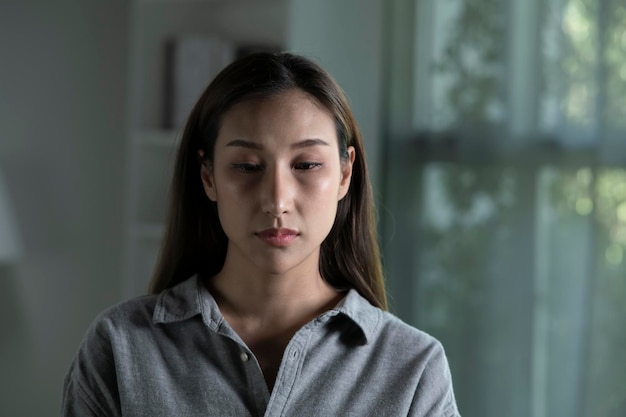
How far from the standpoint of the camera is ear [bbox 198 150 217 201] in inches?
58.6

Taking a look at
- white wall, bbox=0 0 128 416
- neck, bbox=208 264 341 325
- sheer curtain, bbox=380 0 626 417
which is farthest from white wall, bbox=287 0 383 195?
neck, bbox=208 264 341 325

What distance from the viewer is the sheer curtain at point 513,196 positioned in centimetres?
266

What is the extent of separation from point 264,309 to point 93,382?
27 centimetres

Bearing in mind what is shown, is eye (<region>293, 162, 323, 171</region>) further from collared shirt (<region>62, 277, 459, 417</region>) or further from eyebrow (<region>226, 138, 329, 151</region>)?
collared shirt (<region>62, 277, 459, 417</region>)

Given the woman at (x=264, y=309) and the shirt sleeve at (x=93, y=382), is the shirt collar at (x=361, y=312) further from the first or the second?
the shirt sleeve at (x=93, y=382)

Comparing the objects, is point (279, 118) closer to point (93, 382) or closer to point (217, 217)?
point (217, 217)

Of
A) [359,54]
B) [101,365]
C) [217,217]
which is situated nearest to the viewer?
[101,365]

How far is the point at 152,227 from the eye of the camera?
320cm

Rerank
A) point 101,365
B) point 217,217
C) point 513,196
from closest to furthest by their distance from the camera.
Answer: point 101,365 < point 217,217 < point 513,196

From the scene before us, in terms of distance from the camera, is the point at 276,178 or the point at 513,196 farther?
the point at 513,196

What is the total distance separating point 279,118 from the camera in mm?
1396

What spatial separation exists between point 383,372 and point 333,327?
0.10 meters

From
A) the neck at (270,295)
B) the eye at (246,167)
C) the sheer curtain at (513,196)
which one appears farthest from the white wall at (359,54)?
the eye at (246,167)

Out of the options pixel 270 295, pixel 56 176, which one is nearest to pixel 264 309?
pixel 270 295
